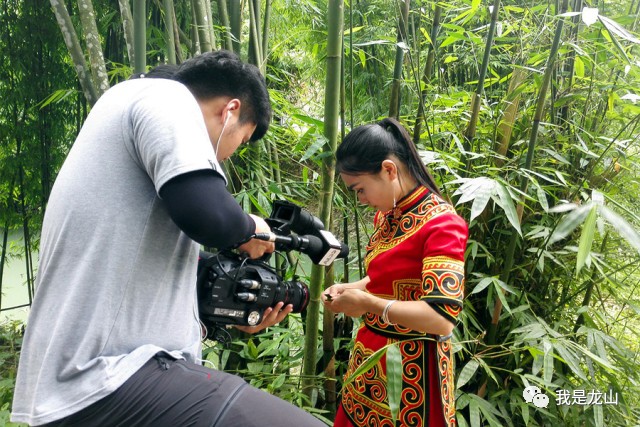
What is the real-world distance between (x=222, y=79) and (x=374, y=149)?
412 mm

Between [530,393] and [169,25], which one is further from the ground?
[169,25]

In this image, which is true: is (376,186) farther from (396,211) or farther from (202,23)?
(202,23)

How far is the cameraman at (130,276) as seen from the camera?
0.82m

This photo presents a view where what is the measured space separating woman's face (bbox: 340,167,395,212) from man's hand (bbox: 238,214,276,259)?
312mm

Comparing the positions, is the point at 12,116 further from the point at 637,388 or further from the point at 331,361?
the point at 637,388

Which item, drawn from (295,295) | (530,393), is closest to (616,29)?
(295,295)

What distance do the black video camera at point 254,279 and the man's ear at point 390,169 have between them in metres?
0.22

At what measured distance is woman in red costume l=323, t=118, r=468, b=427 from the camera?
1.21 metres

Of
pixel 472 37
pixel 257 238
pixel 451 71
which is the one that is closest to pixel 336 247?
pixel 257 238

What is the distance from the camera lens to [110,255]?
84cm

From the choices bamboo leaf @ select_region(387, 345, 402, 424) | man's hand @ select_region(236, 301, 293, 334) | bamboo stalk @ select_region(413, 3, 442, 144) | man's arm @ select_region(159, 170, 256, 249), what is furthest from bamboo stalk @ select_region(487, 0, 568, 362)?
man's arm @ select_region(159, 170, 256, 249)

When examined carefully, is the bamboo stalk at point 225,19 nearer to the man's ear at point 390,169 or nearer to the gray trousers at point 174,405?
the man's ear at point 390,169

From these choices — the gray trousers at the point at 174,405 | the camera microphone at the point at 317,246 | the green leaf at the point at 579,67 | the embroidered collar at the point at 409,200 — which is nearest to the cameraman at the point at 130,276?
the gray trousers at the point at 174,405

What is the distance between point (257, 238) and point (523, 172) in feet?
3.00
